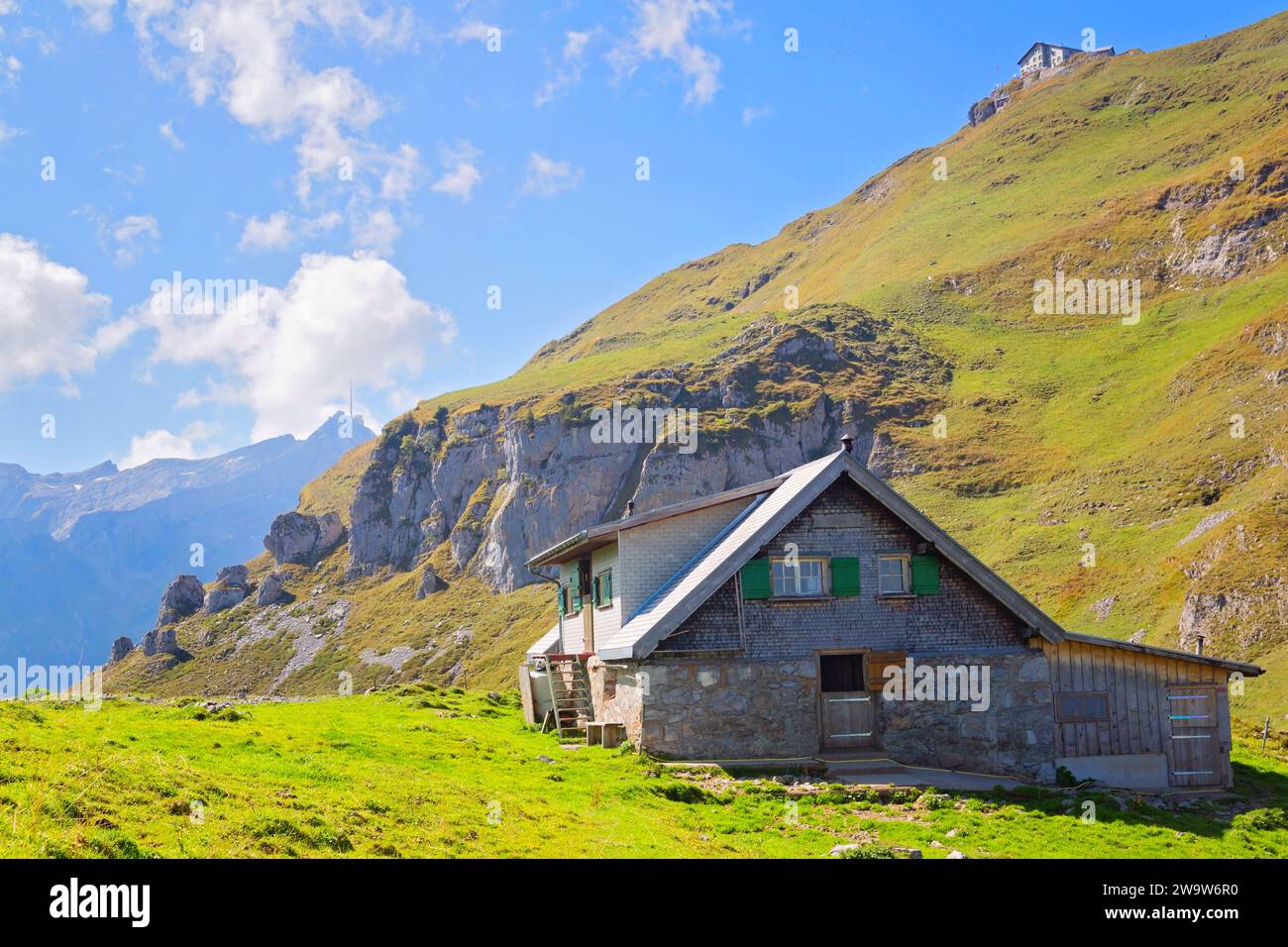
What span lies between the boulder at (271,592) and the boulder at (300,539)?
582 inches

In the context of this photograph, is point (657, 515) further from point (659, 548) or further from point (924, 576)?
point (924, 576)

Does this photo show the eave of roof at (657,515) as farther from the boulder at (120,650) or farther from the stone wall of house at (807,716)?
the boulder at (120,650)

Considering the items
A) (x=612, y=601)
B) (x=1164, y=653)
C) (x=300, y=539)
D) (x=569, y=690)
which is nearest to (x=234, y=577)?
(x=300, y=539)

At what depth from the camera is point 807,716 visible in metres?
24.6

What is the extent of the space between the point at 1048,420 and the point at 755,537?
345 feet

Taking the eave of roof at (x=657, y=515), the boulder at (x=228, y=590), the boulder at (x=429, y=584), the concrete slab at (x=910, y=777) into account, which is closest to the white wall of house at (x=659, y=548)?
the eave of roof at (x=657, y=515)

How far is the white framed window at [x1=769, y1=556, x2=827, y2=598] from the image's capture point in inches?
1010

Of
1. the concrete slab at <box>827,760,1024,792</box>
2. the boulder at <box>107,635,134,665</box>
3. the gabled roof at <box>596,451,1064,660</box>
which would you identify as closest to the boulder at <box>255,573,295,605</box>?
the boulder at <box>107,635,134,665</box>

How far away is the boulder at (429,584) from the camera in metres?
143

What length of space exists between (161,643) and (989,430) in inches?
4689
